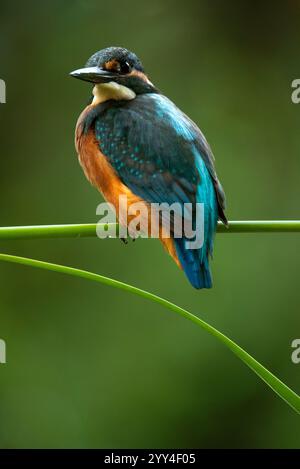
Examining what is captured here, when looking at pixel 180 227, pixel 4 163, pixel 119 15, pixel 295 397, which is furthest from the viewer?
pixel 119 15

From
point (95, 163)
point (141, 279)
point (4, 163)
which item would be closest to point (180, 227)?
point (95, 163)

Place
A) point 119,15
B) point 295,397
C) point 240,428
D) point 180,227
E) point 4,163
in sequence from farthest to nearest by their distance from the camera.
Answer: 1. point 119,15
2. point 4,163
3. point 240,428
4. point 180,227
5. point 295,397

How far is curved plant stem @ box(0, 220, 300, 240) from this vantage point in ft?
4.36

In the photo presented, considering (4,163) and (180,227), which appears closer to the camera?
(180,227)

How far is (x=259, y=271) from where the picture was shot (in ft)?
11.2

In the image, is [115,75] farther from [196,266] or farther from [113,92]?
[196,266]

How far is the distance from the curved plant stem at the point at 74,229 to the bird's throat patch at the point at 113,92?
26.9 inches

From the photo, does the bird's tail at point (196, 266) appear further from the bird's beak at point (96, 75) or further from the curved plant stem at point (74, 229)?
the bird's beak at point (96, 75)

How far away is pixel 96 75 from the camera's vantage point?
200 centimetres

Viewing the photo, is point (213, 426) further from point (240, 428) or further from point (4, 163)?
point (4, 163)

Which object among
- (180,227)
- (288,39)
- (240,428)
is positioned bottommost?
(240,428)

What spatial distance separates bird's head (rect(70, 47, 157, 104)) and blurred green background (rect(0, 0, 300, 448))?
4.07ft

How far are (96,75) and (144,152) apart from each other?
193 millimetres

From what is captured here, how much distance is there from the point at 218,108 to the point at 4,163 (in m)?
0.87
